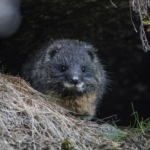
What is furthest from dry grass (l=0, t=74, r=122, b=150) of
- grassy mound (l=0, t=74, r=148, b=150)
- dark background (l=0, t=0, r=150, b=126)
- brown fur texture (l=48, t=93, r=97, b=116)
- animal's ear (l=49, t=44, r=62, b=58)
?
dark background (l=0, t=0, r=150, b=126)

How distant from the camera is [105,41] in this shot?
8.79 metres

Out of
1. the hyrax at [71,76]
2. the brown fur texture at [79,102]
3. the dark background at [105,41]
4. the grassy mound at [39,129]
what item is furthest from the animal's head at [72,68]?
the dark background at [105,41]

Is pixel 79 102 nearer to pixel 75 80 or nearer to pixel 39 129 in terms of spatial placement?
pixel 75 80

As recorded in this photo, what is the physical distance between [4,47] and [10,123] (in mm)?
4866

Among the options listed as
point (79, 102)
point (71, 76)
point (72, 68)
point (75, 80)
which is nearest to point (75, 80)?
point (75, 80)

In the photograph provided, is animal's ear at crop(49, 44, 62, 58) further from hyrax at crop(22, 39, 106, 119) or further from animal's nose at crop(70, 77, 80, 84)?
animal's nose at crop(70, 77, 80, 84)

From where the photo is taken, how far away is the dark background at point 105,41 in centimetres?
761

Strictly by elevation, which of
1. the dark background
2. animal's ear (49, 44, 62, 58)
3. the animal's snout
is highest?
animal's ear (49, 44, 62, 58)

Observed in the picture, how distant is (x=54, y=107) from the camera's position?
5281mm

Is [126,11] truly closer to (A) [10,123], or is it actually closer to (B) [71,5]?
(B) [71,5]

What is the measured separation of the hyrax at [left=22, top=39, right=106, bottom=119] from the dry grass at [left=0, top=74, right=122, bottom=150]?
65 centimetres

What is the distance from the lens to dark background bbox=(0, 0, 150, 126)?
25.0 ft

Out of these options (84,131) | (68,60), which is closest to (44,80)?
(68,60)

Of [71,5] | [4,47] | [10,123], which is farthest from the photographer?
[4,47]
